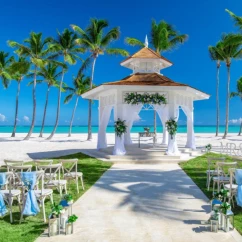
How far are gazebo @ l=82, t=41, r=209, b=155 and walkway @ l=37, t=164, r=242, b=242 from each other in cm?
556

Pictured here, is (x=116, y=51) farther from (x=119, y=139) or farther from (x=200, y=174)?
(x=200, y=174)

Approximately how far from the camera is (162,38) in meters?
30.6

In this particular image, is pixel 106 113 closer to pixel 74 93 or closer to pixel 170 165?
pixel 170 165

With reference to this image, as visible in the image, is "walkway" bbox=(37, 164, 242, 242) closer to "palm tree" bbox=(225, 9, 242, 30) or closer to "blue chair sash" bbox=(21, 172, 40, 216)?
"blue chair sash" bbox=(21, 172, 40, 216)

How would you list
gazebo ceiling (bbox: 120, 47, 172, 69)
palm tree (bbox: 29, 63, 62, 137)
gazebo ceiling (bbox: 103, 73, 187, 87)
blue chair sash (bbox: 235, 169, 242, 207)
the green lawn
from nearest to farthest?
the green lawn, blue chair sash (bbox: 235, 169, 242, 207), gazebo ceiling (bbox: 103, 73, 187, 87), gazebo ceiling (bbox: 120, 47, 172, 69), palm tree (bbox: 29, 63, 62, 137)

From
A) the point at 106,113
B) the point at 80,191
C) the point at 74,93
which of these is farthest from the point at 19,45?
the point at 80,191

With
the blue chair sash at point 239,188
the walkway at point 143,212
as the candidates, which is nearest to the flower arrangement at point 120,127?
the walkway at point 143,212

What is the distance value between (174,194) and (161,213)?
1924mm

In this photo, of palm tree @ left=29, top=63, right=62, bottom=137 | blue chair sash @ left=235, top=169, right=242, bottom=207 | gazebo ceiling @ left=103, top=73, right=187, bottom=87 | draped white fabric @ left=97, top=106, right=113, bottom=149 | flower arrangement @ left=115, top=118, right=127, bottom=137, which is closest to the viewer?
blue chair sash @ left=235, top=169, right=242, bottom=207

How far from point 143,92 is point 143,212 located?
9929mm

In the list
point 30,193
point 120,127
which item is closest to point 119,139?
point 120,127

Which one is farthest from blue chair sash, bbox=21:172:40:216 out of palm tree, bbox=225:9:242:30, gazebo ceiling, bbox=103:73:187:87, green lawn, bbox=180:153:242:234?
palm tree, bbox=225:9:242:30

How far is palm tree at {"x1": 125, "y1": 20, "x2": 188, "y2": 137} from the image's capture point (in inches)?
1196

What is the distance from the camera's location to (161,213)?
6.34 metres
